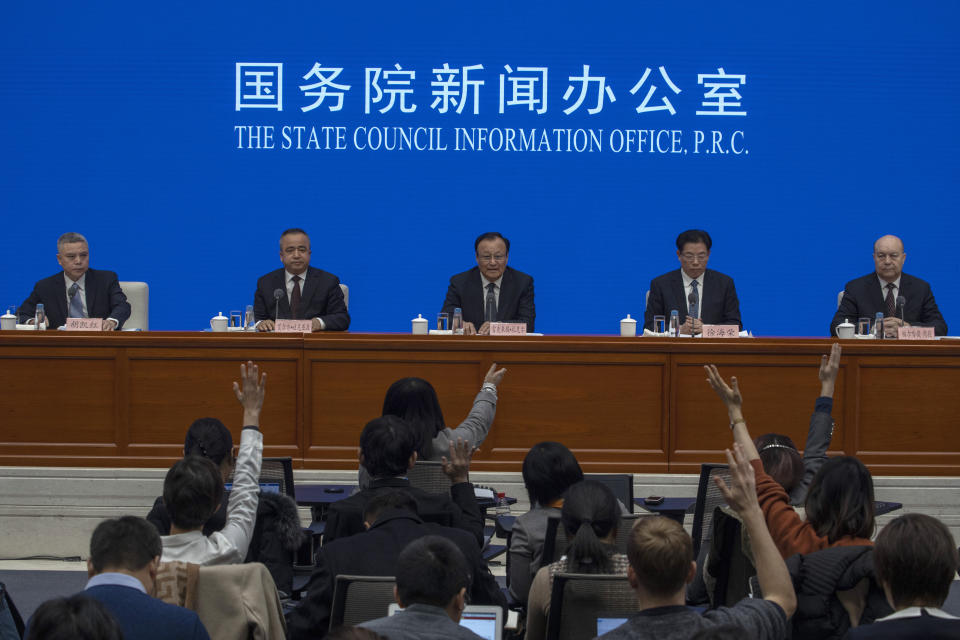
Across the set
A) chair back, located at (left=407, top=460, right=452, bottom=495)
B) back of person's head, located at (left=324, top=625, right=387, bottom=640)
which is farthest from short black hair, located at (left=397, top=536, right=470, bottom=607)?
chair back, located at (left=407, top=460, right=452, bottom=495)

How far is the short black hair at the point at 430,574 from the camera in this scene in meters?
1.87

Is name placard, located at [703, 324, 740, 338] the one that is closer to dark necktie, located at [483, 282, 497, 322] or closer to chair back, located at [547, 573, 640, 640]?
dark necktie, located at [483, 282, 497, 322]

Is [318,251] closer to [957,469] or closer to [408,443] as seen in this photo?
[957,469]

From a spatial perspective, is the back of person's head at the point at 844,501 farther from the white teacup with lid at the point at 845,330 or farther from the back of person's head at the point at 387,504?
the white teacup with lid at the point at 845,330

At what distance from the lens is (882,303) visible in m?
5.87

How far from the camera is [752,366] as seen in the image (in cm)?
502

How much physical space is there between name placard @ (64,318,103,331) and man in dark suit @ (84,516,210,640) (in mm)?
3460

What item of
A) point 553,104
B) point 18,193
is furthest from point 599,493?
point 18,193

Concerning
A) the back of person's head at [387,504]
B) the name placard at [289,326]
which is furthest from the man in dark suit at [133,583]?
the name placard at [289,326]

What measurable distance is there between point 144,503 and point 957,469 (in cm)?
372

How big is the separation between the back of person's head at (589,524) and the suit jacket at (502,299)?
3.52 meters

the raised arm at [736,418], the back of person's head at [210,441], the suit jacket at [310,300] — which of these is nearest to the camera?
the raised arm at [736,418]

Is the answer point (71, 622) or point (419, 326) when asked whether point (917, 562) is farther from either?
point (419, 326)

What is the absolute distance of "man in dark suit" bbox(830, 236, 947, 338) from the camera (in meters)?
5.80
